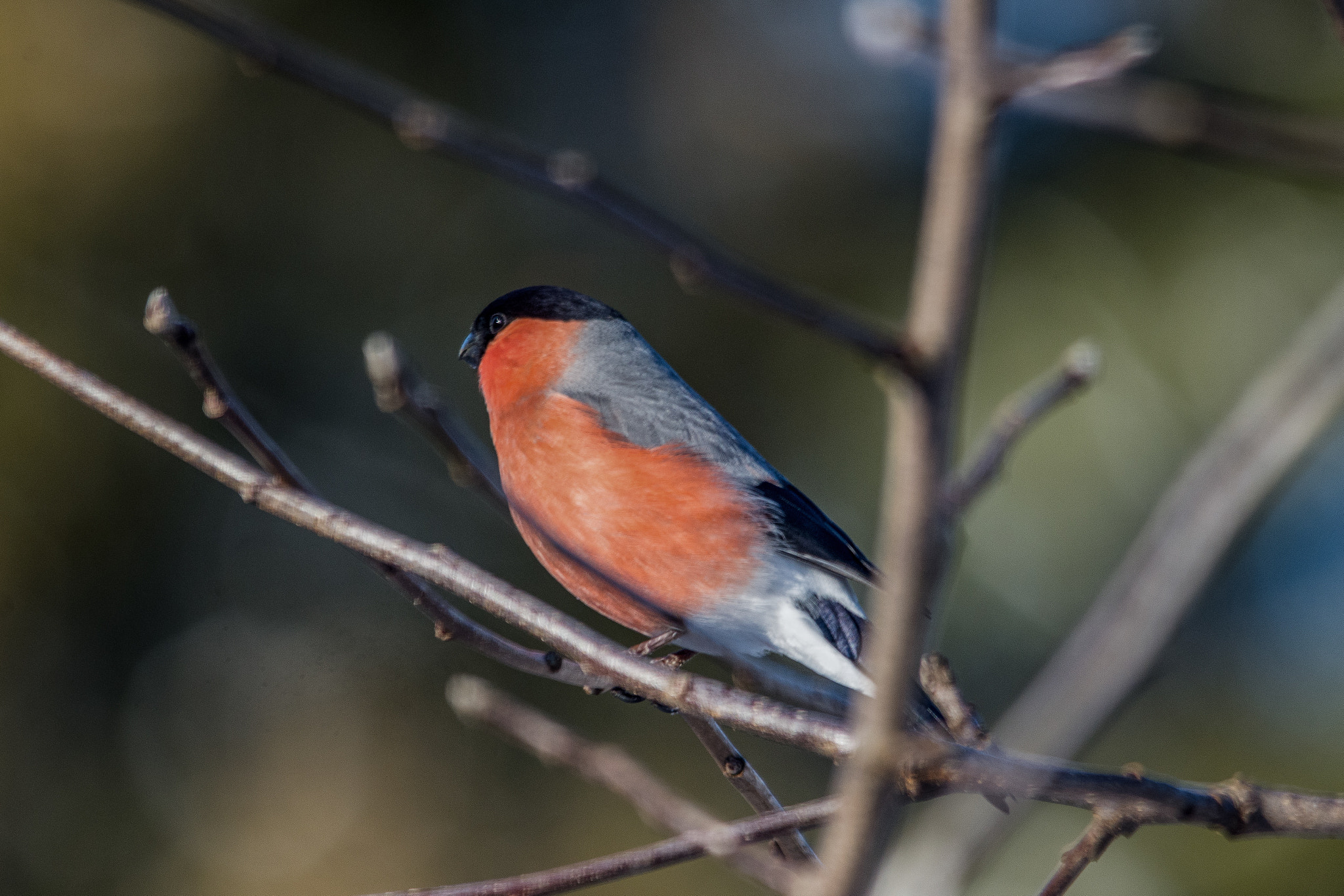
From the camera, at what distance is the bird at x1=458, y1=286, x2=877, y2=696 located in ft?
7.75

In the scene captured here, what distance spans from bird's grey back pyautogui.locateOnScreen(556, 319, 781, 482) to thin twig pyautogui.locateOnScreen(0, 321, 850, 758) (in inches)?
43.1

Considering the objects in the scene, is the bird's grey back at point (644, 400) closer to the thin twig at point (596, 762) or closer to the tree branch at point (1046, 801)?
the thin twig at point (596, 762)

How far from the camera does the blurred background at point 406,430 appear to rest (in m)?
4.26

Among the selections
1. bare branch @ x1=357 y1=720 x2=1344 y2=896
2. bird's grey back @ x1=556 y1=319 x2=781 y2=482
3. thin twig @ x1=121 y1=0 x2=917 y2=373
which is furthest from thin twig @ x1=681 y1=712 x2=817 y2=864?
thin twig @ x1=121 y1=0 x2=917 y2=373

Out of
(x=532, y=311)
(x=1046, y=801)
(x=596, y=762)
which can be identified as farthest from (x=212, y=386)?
(x=532, y=311)

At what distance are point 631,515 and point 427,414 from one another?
1206 mm

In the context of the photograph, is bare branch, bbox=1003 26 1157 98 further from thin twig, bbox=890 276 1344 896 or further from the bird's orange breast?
the bird's orange breast

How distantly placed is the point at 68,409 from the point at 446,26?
7.94 feet

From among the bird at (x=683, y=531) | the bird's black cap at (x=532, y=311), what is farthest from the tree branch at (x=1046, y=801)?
the bird's black cap at (x=532, y=311)

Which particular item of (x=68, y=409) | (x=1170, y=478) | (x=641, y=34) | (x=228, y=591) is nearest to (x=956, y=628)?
(x=1170, y=478)

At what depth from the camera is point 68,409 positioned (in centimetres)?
461

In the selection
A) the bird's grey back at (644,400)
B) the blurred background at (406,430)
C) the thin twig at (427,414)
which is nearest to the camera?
the thin twig at (427,414)

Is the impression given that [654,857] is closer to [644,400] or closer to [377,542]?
[377,542]

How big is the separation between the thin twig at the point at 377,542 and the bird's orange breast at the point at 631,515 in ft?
2.54
